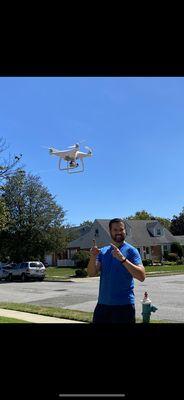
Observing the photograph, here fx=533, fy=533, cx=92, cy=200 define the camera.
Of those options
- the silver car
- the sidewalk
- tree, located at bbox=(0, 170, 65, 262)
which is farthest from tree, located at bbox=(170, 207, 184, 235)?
the sidewalk

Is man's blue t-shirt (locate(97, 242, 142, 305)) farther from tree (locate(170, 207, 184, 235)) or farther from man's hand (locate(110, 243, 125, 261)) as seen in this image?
tree (locate(170, 207, 184, 235))

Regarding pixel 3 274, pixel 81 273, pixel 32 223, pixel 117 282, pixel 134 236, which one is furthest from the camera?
pixel 134 236

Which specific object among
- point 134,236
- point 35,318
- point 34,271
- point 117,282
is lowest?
point 35,318

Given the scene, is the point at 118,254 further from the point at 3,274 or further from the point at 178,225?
the point at 178,225

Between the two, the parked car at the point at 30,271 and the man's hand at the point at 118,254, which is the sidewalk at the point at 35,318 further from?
the parked car at the point at 30,271

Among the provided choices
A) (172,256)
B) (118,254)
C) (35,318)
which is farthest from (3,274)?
(118,254)

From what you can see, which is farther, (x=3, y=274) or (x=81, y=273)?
(x=3, y=274)
